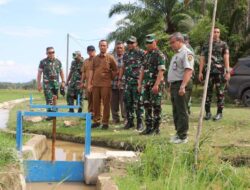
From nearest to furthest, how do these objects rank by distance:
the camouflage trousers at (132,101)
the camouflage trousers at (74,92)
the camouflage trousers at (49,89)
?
the camouflage trousers at (132,101) < the camouflage trousers at (49,89) < the camouflage trousers at (74,92)

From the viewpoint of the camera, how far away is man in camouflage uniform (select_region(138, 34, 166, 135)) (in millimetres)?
7691

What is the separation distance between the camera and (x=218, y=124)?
29.2 feet

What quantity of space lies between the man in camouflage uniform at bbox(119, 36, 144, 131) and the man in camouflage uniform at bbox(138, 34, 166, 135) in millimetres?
758

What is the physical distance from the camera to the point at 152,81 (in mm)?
7875

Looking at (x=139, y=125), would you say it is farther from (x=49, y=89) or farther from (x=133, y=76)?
(x=49, y=89)

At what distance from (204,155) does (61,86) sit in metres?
6.90

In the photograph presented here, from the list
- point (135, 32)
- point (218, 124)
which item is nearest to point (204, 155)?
Answer: point (218, 124)

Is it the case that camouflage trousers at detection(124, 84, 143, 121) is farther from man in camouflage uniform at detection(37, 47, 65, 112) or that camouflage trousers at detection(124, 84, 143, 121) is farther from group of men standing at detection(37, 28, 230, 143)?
man in camouflage uniform at detection(37, 47, 65, 112)

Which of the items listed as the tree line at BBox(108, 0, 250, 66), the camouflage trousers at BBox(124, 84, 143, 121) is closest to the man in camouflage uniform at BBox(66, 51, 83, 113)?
the camouflage trousers at BBox(124, 84, 143, 121)

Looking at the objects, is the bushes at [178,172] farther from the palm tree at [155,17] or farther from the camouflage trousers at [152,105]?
the palm tree at [155,17]

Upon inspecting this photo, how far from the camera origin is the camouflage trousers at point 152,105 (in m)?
7.76

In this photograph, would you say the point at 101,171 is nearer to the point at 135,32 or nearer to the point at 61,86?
the point at 61,86

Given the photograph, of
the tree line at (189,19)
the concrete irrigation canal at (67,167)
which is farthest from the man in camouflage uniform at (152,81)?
the tree line at (189,19)

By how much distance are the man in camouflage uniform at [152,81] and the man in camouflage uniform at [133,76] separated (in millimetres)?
758
